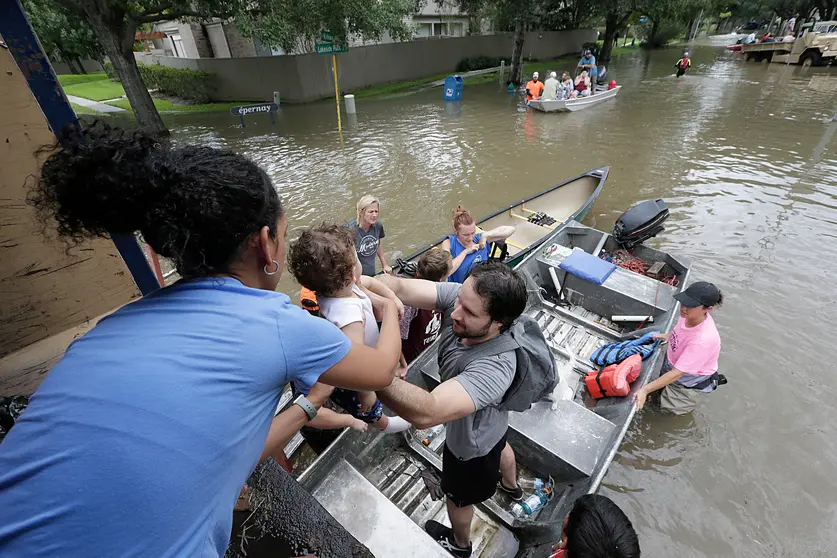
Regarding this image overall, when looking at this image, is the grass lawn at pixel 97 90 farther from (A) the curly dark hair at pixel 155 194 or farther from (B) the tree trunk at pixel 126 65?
(A) the curly dark hair at pixel 155 194

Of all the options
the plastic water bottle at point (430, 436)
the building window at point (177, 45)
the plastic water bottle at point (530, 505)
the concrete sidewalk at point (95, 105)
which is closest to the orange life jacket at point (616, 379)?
the plastic water bottle at point (530, 505)

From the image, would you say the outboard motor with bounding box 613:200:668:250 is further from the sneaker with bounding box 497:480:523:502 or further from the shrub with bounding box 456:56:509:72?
the shrub with bounding box 456:56:509:72

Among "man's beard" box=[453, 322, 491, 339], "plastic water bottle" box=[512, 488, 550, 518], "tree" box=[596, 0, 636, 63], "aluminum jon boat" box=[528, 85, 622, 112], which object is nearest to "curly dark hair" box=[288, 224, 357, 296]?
"man's beard" box=[453, 322, 491, 339]

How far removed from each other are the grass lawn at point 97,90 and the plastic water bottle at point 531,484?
1125 inches

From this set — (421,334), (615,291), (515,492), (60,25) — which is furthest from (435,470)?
(60,25)

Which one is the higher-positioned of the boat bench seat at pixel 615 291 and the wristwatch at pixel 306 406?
the wristwatch at pixel 306 406

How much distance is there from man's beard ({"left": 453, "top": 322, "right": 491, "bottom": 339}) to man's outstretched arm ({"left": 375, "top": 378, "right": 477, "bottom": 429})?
1.04 ft

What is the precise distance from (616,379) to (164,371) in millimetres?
4165

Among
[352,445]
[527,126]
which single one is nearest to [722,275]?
[352,445]

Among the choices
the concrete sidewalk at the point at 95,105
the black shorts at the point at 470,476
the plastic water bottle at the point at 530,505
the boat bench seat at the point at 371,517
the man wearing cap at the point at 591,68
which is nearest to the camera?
the boat bench seat at the point at 371,517

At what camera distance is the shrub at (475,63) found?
2872 cm

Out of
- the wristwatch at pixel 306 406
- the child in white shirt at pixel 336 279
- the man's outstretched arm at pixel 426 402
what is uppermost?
the child in white shirt at pixel 336 279

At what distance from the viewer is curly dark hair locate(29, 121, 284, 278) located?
107 centimetres

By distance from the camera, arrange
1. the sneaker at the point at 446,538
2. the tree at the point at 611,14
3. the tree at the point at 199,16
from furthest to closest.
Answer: the tree at the point at 611,14, the tree at the point at 199,16, the sneaker at the point at 446,538
